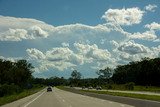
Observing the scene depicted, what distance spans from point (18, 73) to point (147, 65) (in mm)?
51756

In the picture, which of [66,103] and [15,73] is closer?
[66,103]

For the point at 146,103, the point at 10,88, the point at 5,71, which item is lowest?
the point at 146,103

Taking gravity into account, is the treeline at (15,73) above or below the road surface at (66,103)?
above

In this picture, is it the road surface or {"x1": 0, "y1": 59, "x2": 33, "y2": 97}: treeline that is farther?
{"x1": 0, "y1": 59, "x2": 33, "y2": 97}: treeline

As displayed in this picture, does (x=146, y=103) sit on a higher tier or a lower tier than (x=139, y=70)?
lower

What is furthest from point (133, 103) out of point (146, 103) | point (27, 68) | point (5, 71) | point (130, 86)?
point (27, 68)

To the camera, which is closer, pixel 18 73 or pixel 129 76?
pixel 18 73

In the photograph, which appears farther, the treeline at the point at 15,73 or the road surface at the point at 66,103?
the treeline at the point at 15,73

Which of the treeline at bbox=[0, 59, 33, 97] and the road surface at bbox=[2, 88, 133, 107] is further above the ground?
the treeline at bbox=[0, 59, 33, 97]

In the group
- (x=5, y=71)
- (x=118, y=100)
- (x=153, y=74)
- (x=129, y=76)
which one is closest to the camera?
(x=118, y=100)

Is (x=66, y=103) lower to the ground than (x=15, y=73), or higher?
lower

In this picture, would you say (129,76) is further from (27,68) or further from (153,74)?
(27,68)

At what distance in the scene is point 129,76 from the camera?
194 m

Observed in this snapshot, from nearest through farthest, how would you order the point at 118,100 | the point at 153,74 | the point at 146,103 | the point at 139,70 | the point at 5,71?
the point at 146,103
the point at 118,100
the point at 5,71
the point at 153,74
the point at 139,70
